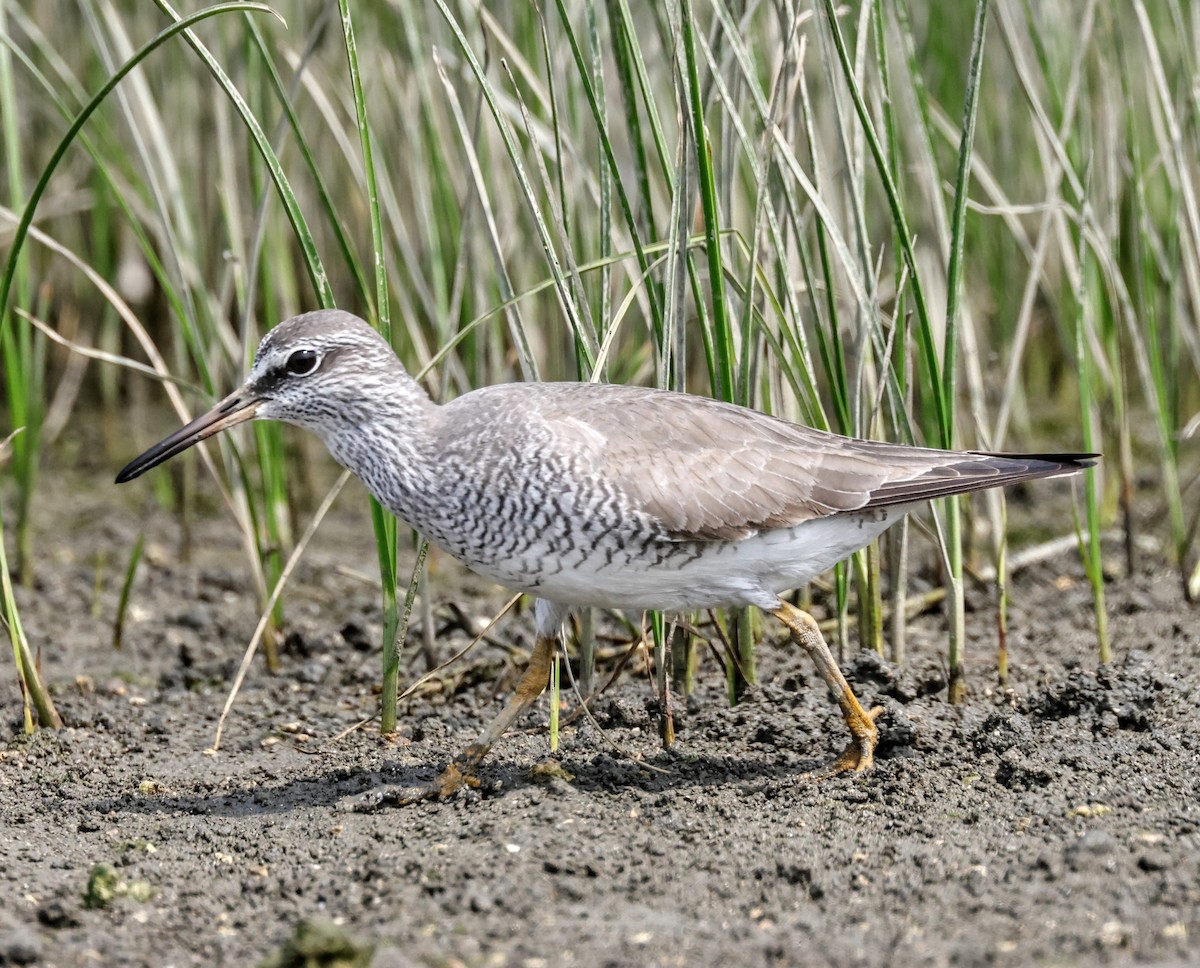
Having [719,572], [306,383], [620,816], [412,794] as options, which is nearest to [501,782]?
[412,794]

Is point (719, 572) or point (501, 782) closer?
point (719, 572)

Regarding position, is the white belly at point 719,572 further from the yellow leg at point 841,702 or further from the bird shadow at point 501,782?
the bird shadow at point 501,782

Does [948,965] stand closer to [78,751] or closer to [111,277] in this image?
[78,751]

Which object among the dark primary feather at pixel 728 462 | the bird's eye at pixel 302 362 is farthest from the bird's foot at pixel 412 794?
the bird's eye at pixel 302 362

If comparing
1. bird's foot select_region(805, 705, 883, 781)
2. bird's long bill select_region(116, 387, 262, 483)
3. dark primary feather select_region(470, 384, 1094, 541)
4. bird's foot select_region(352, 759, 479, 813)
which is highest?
bird's long bill select_region(116, 387, 262, 483)

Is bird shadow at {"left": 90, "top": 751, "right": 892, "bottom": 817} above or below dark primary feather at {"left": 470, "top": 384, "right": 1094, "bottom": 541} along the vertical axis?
below

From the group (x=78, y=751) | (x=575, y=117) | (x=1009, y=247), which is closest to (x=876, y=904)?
(x=78, y=751)

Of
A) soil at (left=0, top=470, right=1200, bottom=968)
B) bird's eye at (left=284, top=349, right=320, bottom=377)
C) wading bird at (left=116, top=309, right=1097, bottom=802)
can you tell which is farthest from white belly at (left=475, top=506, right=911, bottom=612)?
bird's eye at (left=284, top=349, right=320, bottom=377)

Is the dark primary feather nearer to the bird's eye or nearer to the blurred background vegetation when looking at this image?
the blurred background vegetation

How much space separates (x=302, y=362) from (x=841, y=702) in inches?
84.4

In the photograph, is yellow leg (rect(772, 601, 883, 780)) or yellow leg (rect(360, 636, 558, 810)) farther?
yellow leg (rect(772, 601, 883, 780))

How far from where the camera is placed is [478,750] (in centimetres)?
508

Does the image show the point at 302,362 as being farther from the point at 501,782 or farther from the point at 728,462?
the point at 501,782

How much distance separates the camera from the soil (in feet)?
12.5
